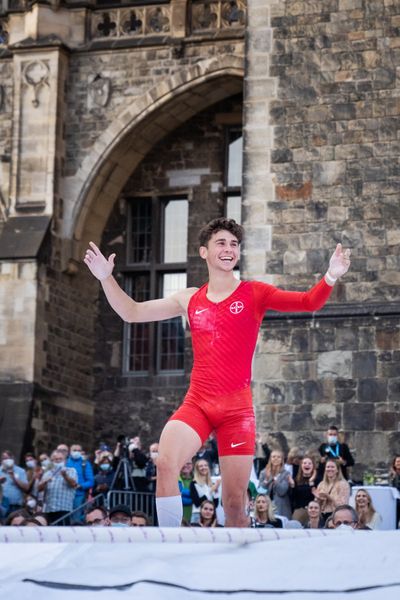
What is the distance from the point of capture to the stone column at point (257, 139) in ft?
58.3

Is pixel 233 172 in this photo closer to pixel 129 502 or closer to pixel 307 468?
pixel 129 502

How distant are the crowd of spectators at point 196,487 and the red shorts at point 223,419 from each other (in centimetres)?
365

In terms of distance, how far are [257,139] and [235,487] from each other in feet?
40.3

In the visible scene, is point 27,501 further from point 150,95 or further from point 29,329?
point 150,95

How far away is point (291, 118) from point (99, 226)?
5769 millimetres

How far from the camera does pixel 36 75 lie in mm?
21984

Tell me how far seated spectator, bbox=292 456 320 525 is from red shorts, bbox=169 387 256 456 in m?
6.88

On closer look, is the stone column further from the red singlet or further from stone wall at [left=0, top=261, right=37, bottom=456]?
the red singlet

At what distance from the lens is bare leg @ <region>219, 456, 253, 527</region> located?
20.3 ft

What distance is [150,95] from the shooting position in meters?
22.0

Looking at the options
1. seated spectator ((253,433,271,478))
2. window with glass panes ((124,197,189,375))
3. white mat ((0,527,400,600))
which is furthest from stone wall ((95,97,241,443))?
white mat ((0,527,400,600))

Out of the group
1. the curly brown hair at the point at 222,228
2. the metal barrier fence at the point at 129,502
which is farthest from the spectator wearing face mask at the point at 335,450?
the curly brown hair at the point at 222,228

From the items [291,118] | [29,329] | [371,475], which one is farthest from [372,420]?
[29,329]

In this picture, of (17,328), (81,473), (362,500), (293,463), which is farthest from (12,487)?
(362,500)
